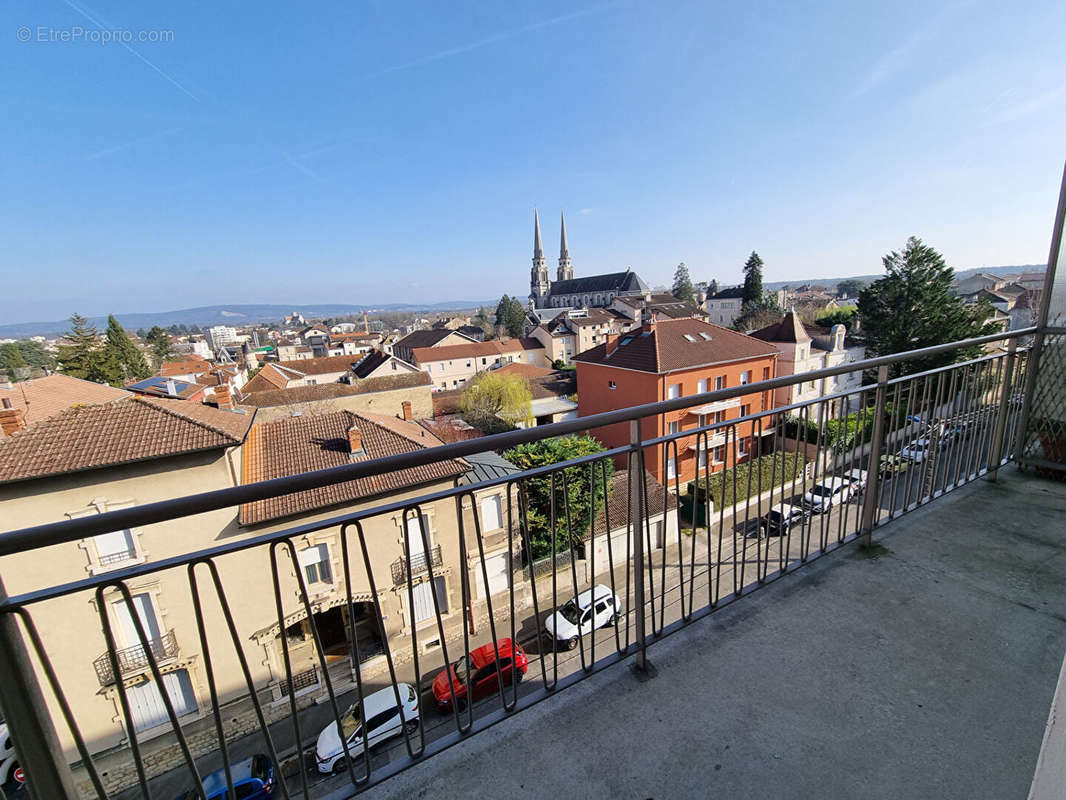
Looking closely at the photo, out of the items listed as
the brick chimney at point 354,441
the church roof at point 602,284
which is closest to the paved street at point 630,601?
the brick chimney at point 354,441

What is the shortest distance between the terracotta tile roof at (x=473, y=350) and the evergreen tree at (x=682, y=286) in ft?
111

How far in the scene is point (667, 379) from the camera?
17141mm

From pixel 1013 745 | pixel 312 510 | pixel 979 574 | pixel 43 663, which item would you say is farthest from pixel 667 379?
pixel 43 663

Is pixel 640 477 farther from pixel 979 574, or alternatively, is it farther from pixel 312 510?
pixel 312 510

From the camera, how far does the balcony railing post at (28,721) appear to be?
3.66ft

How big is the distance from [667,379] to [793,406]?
15243mm

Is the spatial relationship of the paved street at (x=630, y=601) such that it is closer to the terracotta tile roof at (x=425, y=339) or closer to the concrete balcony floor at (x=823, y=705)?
the concrete balcony floor at (x=823, y=705)

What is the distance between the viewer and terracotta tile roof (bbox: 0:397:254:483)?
7.73 meters

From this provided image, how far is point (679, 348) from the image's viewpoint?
18.5 meters

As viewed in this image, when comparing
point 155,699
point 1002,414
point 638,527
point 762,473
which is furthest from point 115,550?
point 1002,414

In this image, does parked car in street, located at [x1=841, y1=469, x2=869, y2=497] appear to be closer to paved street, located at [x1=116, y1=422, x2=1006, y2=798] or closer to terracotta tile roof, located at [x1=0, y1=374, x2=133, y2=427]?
paved street, located at [x1=116, y1=422, x2=1006, y2=798]

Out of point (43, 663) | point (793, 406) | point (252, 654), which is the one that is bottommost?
point (252, 654)

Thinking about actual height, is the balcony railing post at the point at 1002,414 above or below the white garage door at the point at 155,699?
above

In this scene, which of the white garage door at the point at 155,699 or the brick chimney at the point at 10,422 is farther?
the brick chimney at the point at 10,422
